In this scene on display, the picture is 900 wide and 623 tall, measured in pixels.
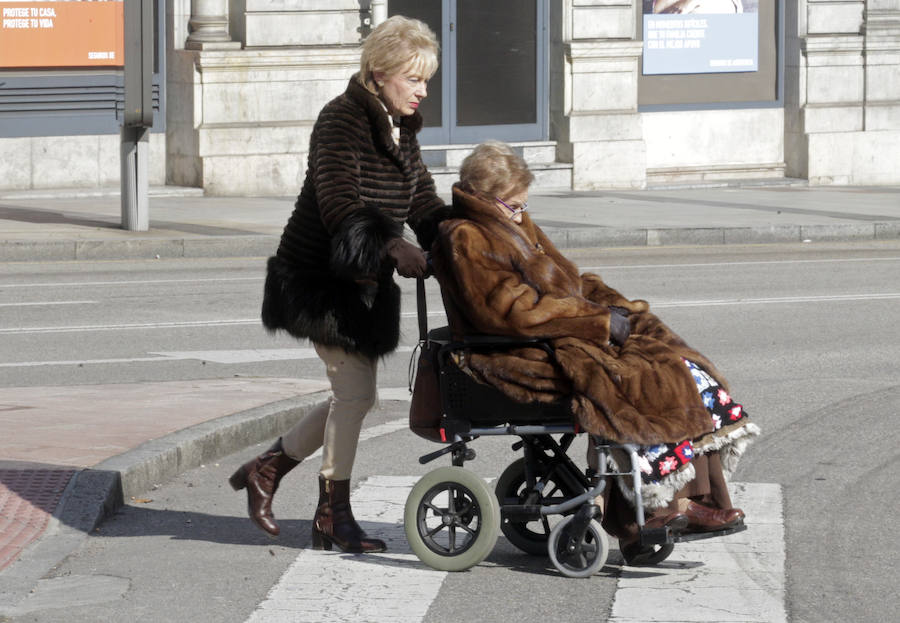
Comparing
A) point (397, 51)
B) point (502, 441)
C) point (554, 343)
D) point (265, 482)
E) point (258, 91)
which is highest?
point (258, 91)

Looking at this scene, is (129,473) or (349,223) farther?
(129,473)

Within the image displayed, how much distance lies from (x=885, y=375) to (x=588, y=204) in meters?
10.7

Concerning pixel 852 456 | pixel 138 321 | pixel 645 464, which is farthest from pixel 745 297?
pixel 645 464

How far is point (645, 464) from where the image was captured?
524 cm

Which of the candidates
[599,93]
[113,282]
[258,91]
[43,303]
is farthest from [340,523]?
[599,93]

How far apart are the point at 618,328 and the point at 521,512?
0.69m

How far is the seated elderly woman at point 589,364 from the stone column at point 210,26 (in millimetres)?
15148

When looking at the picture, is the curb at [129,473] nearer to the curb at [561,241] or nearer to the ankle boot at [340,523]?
the ankle boot at [340,523]

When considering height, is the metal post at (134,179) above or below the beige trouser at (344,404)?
above

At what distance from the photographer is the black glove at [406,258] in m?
5.26

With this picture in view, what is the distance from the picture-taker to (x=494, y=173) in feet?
18.0

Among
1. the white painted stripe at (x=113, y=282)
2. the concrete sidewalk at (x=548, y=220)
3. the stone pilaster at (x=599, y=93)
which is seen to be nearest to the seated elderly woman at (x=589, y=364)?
the white painted stripe at (x=113, y=282)

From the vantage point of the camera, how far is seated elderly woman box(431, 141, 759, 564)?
17.2 ft

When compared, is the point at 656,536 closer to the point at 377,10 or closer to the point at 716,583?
the point at 716,583
